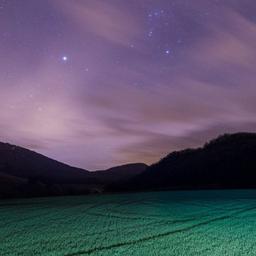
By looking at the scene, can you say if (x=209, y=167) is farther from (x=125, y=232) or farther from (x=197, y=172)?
(x=125, y=232)

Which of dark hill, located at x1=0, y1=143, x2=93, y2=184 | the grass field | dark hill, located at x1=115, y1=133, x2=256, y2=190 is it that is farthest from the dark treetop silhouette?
dark hill, located at x1=0, y1=143, x2=93, y2=184

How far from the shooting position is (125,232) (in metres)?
8.43

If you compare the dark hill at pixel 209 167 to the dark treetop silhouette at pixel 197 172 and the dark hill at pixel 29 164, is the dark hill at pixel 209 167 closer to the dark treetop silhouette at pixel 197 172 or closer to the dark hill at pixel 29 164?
the dark treetop silhouette at pixel 197 172

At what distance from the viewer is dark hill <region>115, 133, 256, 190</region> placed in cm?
5122

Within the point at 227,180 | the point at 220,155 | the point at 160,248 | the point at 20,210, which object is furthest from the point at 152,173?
the point at 160,248

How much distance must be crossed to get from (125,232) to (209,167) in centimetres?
5019

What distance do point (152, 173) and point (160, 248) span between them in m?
58.6

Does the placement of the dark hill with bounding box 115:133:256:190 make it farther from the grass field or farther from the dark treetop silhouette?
the grass field

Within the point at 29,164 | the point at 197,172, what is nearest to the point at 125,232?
the point at 197,172

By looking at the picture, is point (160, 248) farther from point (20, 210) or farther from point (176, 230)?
point (20, 210)

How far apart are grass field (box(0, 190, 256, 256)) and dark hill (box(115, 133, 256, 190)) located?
33.6 meters

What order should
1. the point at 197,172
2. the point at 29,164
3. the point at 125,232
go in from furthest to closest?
the point at 29,164
the point at 197,172
the point at 125,232

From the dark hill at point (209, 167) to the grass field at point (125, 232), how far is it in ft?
110

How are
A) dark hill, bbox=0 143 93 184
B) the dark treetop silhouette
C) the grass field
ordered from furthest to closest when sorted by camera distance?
dark hill, bbox=0 143 93 184
the dark treetop silhouette
the grass field
